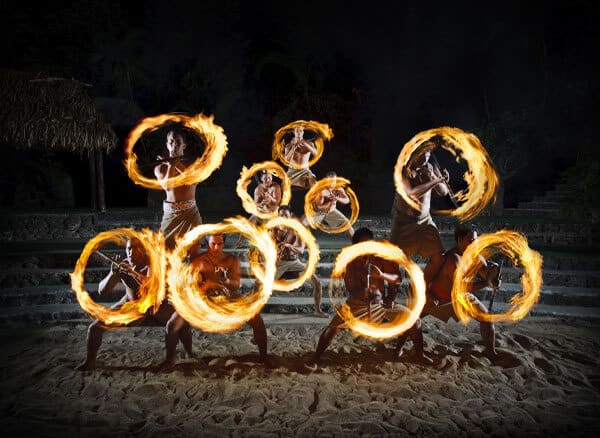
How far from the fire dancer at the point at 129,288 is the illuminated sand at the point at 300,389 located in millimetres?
271

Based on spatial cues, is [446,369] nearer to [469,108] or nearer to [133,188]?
[469,108]

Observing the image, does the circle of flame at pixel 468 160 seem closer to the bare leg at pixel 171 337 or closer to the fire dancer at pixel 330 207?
the fire dancer at pixel 330 207

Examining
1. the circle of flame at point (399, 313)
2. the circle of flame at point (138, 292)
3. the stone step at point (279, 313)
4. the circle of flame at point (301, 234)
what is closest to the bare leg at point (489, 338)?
the circle of flame at point (399, 313)

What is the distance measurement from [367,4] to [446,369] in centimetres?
1279

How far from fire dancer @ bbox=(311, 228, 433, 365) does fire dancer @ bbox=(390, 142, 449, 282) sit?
3.07ft

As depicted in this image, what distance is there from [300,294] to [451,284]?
9.62 ft

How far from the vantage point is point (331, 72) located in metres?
14.1

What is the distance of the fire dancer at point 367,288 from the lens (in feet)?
14.4

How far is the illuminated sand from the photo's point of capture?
132 inches

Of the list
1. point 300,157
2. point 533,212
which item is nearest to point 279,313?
point 300,157

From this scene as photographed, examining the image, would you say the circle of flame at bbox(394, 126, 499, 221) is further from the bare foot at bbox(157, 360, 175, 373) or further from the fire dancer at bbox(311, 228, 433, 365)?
the bare foot at bbox(157, 360, 175, 373)

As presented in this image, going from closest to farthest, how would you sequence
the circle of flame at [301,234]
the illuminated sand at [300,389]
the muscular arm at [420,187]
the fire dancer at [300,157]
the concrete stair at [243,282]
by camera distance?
the illuminated sand at [300,389] < the muscular arm at [420,187] < the circle of flame at [301,234] < the concrete stair at [243,282] < the fire dancer at [300,157]

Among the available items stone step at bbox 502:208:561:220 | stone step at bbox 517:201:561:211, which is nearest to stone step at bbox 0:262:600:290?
stone step at bbox 502:208:561:220

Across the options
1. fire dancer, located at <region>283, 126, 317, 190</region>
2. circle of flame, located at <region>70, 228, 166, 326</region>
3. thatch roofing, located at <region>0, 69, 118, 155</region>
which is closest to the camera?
circle of flame, located at <region>70, 228, 166, 326</region>
